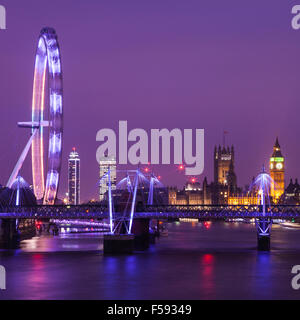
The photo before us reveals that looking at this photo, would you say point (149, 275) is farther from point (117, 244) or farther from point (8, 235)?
point (8, 235)

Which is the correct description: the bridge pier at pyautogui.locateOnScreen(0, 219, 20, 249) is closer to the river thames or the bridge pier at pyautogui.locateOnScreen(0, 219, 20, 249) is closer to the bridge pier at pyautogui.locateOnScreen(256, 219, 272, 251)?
the river thames

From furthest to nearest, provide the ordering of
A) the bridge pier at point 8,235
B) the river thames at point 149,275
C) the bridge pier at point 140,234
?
the bridge pier at point 8,235 < the bridge pier at point 140,234 < the river thames at point 149,275

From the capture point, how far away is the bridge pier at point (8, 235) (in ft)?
224

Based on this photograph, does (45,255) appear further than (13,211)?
No

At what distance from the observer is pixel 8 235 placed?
68938 millimetres
